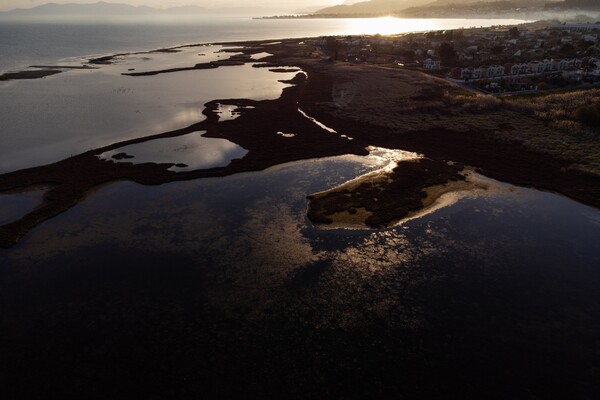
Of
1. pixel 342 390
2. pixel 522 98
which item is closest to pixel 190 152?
pixel 342 390

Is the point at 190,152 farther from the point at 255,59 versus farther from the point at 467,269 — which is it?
the point at 255,59

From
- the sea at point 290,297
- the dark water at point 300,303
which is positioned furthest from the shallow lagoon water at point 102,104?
the dark water at point 300,303

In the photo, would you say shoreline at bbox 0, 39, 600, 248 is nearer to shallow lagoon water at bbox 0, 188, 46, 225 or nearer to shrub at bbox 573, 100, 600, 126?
shallow lagoon water at bbox 0, 188, 46, 225

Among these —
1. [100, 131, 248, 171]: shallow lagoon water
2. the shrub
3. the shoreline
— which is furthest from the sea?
the shrub

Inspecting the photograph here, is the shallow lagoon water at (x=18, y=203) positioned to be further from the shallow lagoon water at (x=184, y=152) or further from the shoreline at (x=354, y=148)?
the shallow lagoon water at (x=184, y=152)

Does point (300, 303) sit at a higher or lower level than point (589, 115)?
lower

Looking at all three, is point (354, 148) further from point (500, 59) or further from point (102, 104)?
point (500, 59)

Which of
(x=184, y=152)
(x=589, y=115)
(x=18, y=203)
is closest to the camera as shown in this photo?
(x=18, y=203)

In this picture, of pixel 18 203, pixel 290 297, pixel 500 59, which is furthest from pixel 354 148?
pixel 500 59
